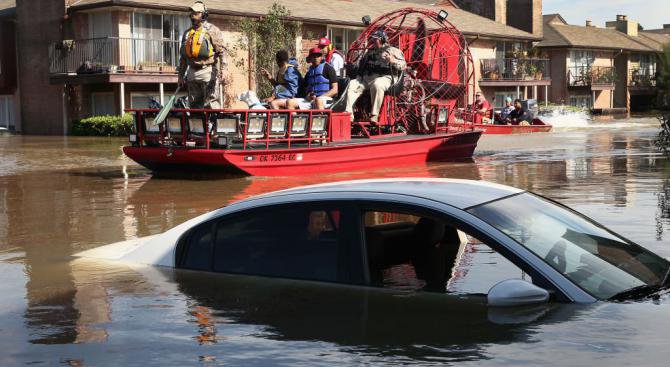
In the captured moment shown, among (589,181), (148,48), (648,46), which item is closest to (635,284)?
(589,181)

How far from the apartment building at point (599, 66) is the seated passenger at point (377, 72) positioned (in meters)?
43.4

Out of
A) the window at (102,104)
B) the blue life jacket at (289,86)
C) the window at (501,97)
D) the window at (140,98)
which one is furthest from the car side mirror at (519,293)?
the window at (501,97)

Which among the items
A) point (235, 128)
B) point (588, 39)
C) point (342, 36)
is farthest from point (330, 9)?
point (235, 128)

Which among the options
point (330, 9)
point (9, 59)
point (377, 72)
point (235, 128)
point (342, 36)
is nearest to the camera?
point (235, 128)

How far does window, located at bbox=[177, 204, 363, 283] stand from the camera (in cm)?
551

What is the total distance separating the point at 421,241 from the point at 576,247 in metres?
0.89

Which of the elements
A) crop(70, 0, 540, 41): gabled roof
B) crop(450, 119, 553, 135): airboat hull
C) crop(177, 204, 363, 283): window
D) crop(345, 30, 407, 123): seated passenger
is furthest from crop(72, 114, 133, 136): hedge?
crop(177, 204, 363, 283): window

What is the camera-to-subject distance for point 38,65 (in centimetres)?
4222

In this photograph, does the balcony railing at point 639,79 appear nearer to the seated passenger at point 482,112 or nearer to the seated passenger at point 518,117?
the seated passenger at point 482,112

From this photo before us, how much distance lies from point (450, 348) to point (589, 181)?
11945 mm

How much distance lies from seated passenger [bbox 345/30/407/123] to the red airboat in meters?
0.29

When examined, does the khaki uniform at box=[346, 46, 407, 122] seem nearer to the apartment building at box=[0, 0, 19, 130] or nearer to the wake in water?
the wake in water

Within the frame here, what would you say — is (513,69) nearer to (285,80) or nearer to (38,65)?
(38,65)

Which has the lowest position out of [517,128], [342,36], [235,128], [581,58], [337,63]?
[517,128]
